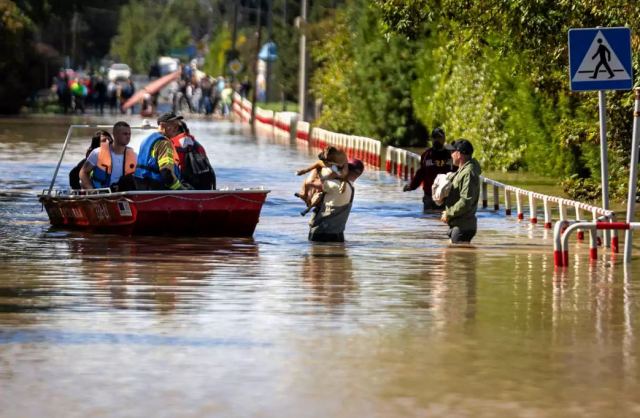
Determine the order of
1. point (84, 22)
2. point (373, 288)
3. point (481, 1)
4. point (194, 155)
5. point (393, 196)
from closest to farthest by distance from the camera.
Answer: point (373, 288) → point (194, 155) → point (481, 1) → point (393, 196) → point (84, 22)

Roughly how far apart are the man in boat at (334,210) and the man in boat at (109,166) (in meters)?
2.49

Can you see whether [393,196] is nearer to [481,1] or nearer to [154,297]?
[481,1]

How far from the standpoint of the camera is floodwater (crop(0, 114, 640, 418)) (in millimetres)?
10320

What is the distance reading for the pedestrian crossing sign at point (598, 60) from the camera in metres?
18.4

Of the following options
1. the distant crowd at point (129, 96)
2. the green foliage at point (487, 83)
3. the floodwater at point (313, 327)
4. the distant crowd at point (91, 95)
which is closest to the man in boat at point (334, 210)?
the floodwater at point (313, 327)

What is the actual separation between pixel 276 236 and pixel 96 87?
204ft

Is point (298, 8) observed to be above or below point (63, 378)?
above

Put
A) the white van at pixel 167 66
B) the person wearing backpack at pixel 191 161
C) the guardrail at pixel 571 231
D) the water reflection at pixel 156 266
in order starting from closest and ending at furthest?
the water reflection at pixel 156 266
the guardrail at pixel 571 231
the person wearing backpack at pixel 191 161
the white van at pixel 167 66

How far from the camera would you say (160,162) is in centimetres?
2145

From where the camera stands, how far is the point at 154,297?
15258 millimetres

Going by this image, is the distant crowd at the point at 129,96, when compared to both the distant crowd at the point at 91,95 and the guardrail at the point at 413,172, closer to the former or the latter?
the distant crowd at the point at 91,95

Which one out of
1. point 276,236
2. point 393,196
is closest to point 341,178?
point 276,236

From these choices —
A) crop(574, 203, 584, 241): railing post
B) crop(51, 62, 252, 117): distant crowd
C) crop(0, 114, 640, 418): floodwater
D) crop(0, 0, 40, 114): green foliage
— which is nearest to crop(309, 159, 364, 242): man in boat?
crop(0, 114, 640, 418): floodwater

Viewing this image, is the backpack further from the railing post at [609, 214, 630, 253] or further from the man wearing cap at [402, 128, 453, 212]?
the railing post at [609, 214, 630, 253]
